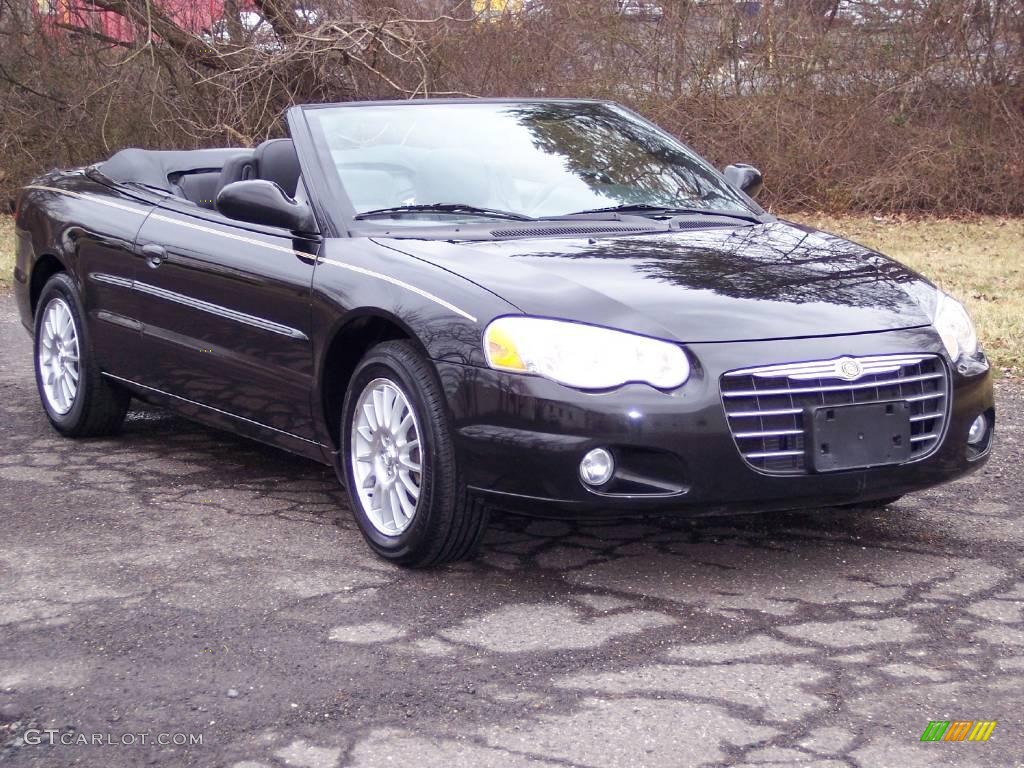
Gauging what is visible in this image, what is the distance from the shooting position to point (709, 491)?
13.0ft

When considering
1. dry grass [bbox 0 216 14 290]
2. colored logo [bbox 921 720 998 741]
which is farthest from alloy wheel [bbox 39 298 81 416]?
dry grass [bbox 0 216 14 290]

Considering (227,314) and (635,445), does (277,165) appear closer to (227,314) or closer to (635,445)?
(227,314)

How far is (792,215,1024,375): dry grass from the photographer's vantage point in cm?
880

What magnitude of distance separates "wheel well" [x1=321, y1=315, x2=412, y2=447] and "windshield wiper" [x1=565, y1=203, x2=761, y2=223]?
0.91m

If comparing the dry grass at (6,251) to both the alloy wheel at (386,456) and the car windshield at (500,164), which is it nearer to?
the car windshield at (500,164)

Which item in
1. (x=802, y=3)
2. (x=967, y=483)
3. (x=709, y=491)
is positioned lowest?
(x=967, y=483)

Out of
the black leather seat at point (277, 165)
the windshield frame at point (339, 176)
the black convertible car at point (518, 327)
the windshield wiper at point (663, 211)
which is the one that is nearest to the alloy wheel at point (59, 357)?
the black convertible car at point (518, 327)

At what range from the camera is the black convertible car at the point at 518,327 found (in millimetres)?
3959

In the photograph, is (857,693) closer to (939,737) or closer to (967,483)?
(939,737)

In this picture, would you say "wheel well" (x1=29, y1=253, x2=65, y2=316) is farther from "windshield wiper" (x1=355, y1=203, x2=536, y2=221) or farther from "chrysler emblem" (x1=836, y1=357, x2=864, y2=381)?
"chrysler emblem" (x1=836, y1=357, x2=864, y2=381)

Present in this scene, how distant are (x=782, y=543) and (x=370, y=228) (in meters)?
1.71

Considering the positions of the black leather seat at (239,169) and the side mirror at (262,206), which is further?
the black leather seat at (239,169)

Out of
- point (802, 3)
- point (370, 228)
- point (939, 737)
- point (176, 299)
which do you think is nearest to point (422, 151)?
point (370, 228)

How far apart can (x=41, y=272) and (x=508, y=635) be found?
3713mm
